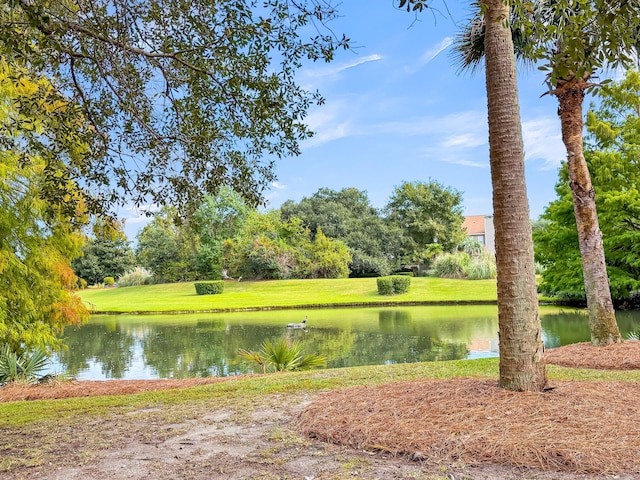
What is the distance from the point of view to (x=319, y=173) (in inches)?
2200

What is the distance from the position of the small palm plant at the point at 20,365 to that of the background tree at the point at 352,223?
113ft

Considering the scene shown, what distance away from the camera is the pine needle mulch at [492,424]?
324 centimetres

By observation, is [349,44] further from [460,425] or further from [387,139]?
[387,139]

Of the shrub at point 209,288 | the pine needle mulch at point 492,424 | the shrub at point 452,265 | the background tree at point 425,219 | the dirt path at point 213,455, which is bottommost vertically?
the dirt path at point 213,455

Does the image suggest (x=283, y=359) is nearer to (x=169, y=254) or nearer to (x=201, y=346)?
(x=201, y=346)

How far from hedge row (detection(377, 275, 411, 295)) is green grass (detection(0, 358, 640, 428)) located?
23.9 metres

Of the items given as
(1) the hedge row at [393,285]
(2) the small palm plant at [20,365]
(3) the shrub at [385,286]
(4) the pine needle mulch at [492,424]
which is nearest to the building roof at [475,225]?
(1) the hedge row at [393,285]

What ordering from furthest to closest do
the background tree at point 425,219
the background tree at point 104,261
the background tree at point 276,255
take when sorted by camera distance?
the background tree at point 104,261 → the background tree at point 425,219 → the background tree at point 276,255

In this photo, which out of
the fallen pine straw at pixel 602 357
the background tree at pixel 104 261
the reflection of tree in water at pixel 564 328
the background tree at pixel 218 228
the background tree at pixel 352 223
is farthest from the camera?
the background tree at pixel 104 261

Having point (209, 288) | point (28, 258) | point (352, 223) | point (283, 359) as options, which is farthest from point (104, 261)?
point (283, 359)

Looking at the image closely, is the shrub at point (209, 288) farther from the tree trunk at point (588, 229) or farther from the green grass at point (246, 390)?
the tree trunk at point (588, 229)

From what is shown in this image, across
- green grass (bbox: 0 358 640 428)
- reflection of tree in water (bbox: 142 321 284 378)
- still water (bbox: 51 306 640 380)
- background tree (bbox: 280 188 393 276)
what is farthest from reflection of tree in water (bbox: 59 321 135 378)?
background tree (bbox: 280 188 393 276)

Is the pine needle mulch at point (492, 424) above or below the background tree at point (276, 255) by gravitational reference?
below

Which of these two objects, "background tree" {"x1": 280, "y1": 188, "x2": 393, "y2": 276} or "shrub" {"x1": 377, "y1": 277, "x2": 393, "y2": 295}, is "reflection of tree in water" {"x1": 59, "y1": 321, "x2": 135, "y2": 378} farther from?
"background tree" {"x1": 280, "y1": 188, "x2": 393, "y2": 276}
